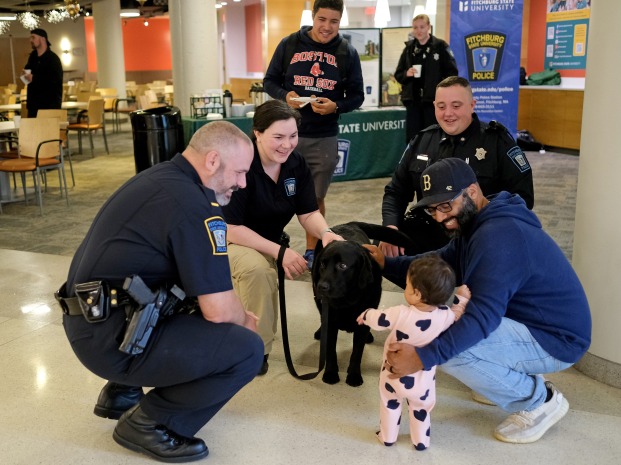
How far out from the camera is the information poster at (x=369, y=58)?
8.15m

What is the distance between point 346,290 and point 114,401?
36.6 inches

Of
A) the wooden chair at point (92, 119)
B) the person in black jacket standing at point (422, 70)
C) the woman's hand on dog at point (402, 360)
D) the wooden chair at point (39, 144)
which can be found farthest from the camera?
the wooden chair at point (92, 119)

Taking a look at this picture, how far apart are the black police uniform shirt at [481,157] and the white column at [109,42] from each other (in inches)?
543

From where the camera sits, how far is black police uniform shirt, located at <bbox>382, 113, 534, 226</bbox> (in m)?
3.16

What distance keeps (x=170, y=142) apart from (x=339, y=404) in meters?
4.32

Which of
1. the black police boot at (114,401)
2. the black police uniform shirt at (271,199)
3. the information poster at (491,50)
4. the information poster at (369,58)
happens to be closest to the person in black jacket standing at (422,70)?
the information poster at (491,50)

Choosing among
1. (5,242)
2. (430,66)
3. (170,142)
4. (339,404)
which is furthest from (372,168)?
(339,404)

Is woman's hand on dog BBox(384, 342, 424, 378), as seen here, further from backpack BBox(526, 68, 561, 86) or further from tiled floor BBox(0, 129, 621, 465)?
backpack BBox(526, 68, 561, 86)

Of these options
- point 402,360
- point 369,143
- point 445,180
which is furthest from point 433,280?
point 369,143

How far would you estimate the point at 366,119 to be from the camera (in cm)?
762

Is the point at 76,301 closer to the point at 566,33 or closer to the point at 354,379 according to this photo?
the point at 354,379

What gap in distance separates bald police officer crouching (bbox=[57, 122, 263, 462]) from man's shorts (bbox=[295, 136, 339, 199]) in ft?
7.36

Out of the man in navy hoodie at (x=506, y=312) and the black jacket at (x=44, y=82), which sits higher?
the black jacket at (x=44, y=82)

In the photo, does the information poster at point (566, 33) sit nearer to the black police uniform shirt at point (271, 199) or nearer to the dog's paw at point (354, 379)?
the black police uniform shirt at point (271, 199)
